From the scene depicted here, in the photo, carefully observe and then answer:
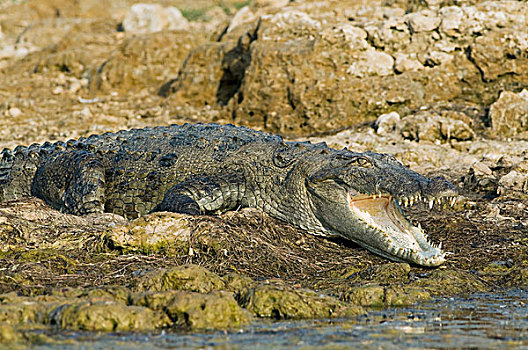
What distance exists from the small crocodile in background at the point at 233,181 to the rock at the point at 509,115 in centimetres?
455

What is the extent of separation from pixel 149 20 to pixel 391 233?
16.5 metres

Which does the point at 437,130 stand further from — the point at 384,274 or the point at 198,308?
the point at 198,308

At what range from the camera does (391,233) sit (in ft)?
18.7

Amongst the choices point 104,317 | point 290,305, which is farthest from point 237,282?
point 104,317

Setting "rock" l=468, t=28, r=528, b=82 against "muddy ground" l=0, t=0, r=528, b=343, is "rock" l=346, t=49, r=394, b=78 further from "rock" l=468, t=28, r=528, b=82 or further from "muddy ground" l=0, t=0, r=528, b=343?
"rock" l=468, t=28, r=528, b=82

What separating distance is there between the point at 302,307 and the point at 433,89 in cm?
803

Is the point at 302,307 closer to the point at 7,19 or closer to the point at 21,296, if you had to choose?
the point at 21,296

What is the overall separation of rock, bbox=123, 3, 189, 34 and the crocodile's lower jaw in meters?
15.2

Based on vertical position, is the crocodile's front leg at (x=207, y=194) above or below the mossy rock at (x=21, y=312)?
below

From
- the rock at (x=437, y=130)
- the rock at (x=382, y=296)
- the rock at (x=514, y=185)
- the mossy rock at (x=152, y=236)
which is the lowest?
the rock at (x=437, y=130)

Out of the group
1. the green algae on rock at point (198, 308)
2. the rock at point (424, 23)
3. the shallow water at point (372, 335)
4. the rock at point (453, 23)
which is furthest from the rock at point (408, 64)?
the green algae on rock at point (198, 308)

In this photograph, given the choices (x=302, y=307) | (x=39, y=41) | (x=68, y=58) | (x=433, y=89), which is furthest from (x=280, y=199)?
(x=39, y=41)

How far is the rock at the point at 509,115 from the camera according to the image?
10.3m

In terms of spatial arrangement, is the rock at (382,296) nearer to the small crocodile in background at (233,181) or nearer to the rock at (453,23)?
the small crocodile in background at (233,181)
